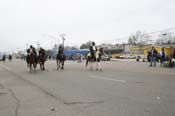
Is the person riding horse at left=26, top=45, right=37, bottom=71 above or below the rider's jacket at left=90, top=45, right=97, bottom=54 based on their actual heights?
below

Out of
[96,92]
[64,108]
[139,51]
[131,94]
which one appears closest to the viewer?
[64,108]

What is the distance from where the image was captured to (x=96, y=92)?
1102 centimetres

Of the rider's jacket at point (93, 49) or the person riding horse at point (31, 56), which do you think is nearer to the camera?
the person riding horse at point (31, 56)

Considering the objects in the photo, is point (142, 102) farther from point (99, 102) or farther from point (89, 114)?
point (89, 114)

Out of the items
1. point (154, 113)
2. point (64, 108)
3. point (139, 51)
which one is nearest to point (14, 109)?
point (64, 108)

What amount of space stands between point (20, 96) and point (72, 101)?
248cm

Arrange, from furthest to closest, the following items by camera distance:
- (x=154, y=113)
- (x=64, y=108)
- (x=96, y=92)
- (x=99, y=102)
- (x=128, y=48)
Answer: (x=128, y=48) < (x=96, y=92) < (x=99, y=102) < (x=64, y=108) < (x=154, y=113)

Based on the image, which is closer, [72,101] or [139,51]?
[72,101]

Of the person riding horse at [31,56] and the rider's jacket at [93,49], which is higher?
the rider's jacket at [93,49]

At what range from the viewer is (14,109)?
861cm

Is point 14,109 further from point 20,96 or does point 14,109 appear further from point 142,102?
point 142,102

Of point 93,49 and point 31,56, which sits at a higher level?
point 93,49

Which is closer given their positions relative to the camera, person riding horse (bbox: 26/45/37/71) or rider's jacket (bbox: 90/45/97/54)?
person riding horse (bbox: 26/45/37/71)

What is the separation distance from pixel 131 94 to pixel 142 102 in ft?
5.19
